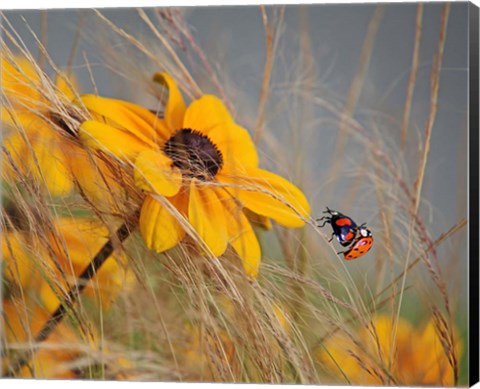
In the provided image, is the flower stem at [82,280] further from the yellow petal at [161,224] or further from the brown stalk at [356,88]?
the brown stalk at [356,88]

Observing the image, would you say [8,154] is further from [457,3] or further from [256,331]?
[457,3]

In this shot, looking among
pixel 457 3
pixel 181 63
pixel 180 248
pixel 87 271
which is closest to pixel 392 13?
pixel 457 3

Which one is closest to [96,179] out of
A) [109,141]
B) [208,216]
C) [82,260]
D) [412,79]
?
[109,141]

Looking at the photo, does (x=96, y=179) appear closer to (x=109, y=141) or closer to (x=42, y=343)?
(x=109, y=141)

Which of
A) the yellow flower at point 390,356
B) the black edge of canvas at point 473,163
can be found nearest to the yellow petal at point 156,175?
the yellow flower at point 390,356

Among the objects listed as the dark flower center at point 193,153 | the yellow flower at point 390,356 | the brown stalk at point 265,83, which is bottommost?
the yellow flower at point 390,356

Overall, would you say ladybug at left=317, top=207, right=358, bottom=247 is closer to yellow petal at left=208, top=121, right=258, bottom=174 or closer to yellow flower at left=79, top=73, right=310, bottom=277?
yellow flower at left=79, top=73, right=310, bottom=277
